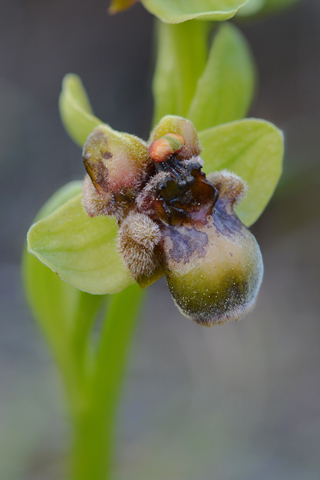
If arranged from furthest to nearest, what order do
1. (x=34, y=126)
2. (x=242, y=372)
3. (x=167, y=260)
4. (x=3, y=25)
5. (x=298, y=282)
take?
1. (x=3, y=25)
2. (x=34, y=126)
3. (x=298, y=282)
4. (x=242, y=372)
5. (x=167, y=260)

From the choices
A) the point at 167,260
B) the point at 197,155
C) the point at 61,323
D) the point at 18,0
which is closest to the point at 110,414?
the point at 61,323

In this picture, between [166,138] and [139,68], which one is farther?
[139,68]

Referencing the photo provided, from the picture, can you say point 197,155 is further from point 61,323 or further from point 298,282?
point 298,282

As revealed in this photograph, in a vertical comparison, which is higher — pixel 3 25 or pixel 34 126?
pixel 3 25

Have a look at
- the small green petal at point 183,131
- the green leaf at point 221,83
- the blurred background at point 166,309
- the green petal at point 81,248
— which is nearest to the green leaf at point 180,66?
the green leaf at point 221,83

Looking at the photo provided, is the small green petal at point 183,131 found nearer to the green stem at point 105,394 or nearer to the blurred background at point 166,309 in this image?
the green stem at point 105,394

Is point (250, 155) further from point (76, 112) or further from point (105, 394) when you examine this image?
point (105, 394)

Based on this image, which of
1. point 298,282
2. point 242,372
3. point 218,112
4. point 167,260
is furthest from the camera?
point 298,282
